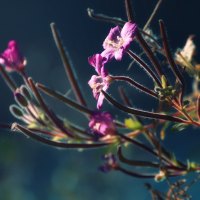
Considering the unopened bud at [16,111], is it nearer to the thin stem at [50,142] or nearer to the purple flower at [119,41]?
the thin stem at [50,142]

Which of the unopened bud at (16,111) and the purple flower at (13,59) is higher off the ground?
the purple flower at (13,59)

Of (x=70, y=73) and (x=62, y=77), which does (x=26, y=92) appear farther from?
(x=62, y=77)

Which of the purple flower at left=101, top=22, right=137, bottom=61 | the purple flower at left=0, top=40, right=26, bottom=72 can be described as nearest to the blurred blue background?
the purple flower at left=0, top=40, right=26, bottom=72

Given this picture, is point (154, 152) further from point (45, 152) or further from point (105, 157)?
point (45, 152)

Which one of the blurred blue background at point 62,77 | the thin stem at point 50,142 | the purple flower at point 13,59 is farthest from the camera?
the blurred blue background at point 62,77

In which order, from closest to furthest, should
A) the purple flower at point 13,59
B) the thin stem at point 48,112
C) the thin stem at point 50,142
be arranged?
the thin stem at point 50,142, the thin stem at point 48,112, the purple flower at point 13,59

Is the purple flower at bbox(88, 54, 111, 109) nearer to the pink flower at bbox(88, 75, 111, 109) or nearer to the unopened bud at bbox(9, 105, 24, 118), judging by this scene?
the pink flower at bbox(88, 75, 111, 109)

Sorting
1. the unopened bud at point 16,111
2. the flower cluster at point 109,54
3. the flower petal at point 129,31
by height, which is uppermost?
the flower petal at point 129,31

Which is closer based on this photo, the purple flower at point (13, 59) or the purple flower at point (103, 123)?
the purple flower at point (103, 123)

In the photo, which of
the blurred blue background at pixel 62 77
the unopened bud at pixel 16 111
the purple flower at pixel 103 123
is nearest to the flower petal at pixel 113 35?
the purple flower at pixel 103 123
